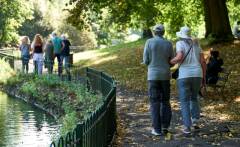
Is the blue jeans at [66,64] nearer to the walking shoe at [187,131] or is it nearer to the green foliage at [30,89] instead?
the green foliage at [30,89]

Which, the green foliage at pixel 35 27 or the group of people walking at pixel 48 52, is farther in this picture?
the green foliage at pixel 35 27

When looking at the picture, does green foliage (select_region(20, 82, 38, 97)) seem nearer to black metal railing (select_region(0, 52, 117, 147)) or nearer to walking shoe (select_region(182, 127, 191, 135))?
black metal railing (select_region(0, 52, 117, 147))

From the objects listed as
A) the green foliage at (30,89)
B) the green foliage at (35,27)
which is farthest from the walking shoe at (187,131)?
the green foliage at (35,27)

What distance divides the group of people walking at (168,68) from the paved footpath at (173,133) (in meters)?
0.39

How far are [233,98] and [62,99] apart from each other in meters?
6.04

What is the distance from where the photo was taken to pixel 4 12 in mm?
45438

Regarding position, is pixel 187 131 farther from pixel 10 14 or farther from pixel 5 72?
pixel 10 14

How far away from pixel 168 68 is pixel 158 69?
0.67 ft

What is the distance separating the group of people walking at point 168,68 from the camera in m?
10.4

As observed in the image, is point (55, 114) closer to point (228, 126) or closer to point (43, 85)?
point (43, 85)

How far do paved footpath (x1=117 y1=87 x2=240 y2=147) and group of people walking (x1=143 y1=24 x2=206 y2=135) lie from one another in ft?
1.28

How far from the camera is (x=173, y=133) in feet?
35.9

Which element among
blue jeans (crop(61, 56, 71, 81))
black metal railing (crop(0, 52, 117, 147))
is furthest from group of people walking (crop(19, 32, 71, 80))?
black metal railing (crop(0, 52, 117, 147))

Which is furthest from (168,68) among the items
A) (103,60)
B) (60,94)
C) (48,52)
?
(103,60)
